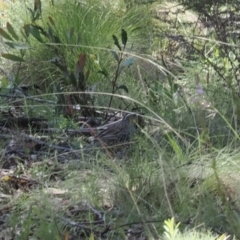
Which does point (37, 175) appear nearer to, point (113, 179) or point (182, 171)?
point (113, 179)

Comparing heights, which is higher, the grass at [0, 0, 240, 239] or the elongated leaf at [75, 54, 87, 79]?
the elongated leaf at [75, 54, 87, 79]

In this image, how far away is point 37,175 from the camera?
3.28m

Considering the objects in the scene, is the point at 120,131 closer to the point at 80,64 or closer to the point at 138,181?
the point at 80,64

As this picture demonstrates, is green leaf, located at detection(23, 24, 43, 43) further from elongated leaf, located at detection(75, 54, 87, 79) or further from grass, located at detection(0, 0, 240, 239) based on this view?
grass, located at detection(0, 0, 240, 239)

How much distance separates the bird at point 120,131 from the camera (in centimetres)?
370

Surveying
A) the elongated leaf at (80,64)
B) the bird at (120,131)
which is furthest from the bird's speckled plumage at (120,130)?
the elongated leaf at (80,64)

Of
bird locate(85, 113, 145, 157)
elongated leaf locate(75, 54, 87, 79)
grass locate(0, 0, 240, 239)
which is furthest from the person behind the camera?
elongated leaf locate(75, 54, 87, 79)

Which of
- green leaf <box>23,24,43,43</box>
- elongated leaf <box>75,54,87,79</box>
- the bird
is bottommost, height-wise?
the bird

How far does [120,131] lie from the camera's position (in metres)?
3.82

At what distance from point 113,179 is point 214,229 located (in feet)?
2.05

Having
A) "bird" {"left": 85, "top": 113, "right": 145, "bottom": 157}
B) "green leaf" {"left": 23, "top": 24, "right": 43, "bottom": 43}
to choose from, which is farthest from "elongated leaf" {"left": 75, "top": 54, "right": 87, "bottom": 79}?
"bird" {"left": 85, "top": 113, "right": 145, "bottom": 157}

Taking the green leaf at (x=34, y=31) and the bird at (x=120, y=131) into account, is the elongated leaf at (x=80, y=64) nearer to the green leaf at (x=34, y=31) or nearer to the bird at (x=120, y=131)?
the green leaf at (x=34, y=31)

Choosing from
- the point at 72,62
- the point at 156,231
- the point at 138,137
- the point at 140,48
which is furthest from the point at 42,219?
the point at 140,48

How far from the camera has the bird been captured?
3695 millimetres
